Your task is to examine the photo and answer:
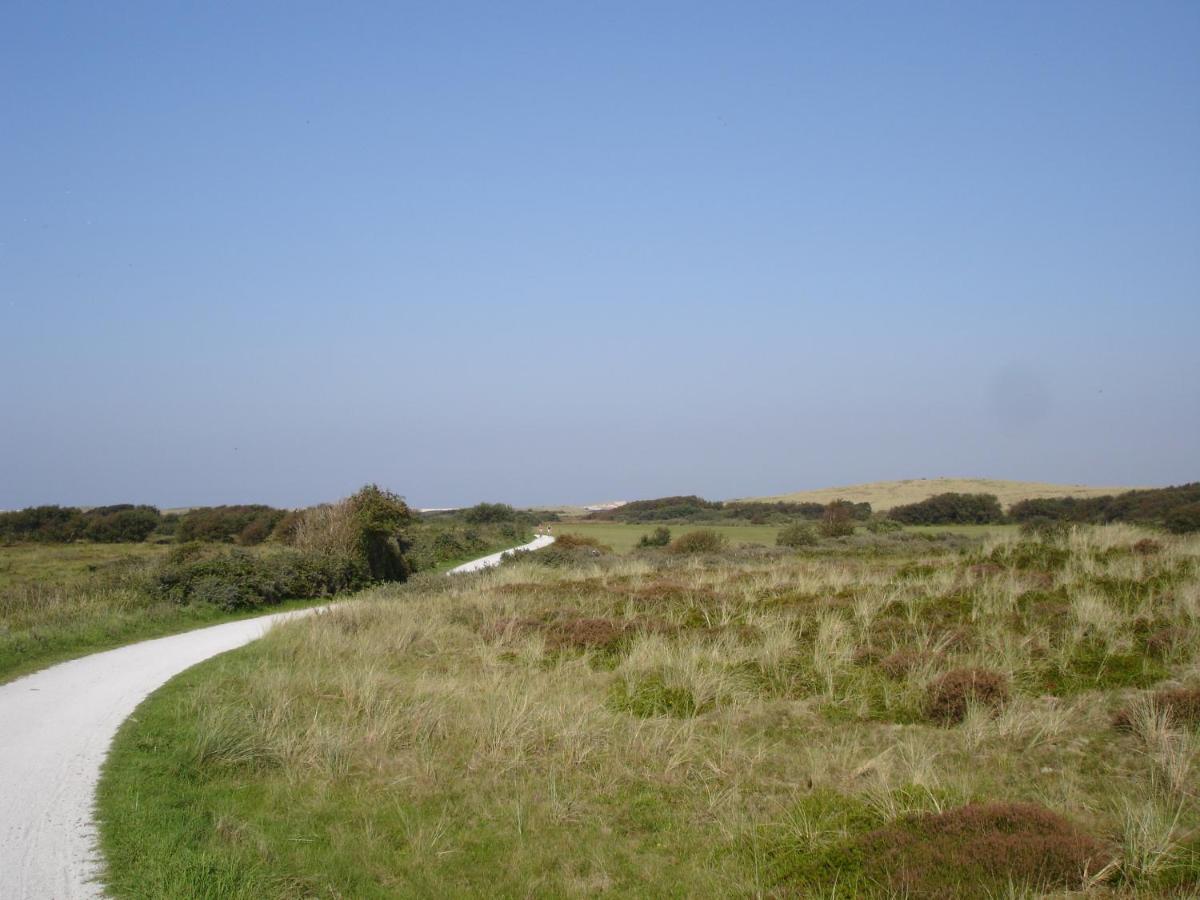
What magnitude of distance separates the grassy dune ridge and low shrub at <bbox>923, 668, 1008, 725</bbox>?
0.03m

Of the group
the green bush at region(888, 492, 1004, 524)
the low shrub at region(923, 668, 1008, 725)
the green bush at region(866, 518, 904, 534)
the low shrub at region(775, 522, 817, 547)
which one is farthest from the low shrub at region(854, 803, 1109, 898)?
the green bush at region(888, 492, 1004, 524)

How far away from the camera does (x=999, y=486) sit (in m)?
81.6

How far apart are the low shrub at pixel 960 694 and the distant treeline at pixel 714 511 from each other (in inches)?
1980

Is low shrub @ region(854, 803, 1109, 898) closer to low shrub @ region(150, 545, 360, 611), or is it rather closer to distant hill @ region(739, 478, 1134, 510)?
low shrub @ region(150, 545, 360, 611)

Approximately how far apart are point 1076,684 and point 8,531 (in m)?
65.2

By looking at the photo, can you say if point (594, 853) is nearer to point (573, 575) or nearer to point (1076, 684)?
point (1076, 684)

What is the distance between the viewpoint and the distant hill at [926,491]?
2931 inches

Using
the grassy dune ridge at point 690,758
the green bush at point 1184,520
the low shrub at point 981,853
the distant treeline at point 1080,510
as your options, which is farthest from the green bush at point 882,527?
the low shrub at point 981,853

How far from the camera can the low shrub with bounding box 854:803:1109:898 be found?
228 inches

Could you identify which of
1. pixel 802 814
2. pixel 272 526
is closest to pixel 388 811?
pixel 802 814

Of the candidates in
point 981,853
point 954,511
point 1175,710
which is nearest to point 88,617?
point 981,853

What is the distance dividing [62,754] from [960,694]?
9.60m

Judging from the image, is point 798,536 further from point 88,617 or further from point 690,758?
point 690,758

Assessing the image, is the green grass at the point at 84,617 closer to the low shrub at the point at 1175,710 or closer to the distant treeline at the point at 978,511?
the low shrub at the point at 1175,710
